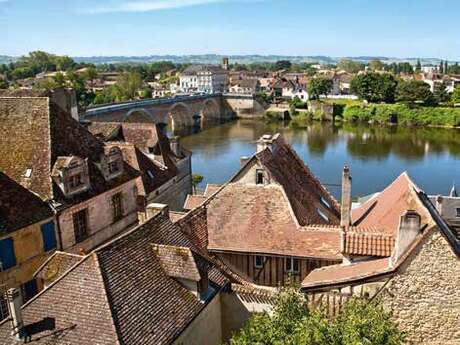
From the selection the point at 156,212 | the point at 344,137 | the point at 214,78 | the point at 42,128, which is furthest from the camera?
the point at 214,78

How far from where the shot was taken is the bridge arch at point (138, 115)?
63.1 metres

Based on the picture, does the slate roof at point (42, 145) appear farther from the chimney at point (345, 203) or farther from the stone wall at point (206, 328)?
the chimney at point (345, 203)

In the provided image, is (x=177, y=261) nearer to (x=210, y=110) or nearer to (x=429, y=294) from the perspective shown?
(x=429, y=294)

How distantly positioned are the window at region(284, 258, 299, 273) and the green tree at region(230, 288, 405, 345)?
529cm

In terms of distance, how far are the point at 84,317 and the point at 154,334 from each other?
5.06 feet

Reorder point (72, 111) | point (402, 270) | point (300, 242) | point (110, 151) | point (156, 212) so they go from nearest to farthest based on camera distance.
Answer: point (402, 270), point (156, 212), point (300, 242), point (110, 151), point (72, 111)

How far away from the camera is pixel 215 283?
42.3ft

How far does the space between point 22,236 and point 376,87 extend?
93.1 meters

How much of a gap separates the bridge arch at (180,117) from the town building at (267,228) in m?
68.4

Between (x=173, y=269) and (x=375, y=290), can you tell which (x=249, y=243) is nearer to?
(x=173, y=269)

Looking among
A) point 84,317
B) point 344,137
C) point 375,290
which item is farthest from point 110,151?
point 344,137

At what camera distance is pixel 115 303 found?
10.1 metres

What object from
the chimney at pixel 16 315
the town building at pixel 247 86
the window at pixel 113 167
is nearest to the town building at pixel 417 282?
the chimney at pixel 16 315

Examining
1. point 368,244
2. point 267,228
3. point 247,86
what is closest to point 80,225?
point 267,228
